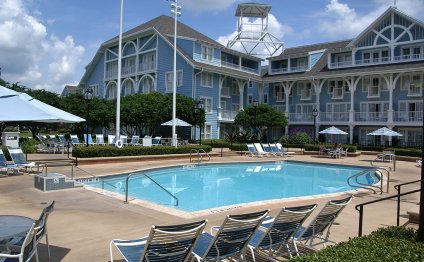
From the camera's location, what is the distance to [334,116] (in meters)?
40.8

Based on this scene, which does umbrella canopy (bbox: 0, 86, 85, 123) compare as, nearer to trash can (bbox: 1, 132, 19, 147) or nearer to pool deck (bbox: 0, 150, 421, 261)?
pool deck (bbox: 0, 150, 421, 261)

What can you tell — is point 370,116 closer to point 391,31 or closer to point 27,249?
point 391,31

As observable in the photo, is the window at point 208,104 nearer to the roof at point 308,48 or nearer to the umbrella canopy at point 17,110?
the roof at point 308,48

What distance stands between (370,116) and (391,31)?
28.8ft

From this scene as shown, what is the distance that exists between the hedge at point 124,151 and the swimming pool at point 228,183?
9.80 feet

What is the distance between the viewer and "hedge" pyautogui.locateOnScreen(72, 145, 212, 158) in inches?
803

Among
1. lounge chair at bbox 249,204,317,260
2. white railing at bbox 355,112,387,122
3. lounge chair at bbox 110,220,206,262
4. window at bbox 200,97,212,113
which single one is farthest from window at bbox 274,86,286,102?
lounge chair at bbox 110,220,206,262

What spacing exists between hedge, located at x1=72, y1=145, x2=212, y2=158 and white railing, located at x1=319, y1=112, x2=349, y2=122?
62.1 ft

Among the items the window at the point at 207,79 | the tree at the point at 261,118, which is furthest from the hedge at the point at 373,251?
the window at the point at 207,79

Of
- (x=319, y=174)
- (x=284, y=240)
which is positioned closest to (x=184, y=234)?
(x=284, y=240)

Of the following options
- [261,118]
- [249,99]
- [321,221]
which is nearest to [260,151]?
[261,118]

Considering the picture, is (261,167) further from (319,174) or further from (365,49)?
(365,49)

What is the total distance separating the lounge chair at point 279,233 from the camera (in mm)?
5355

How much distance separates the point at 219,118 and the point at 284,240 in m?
35.1
